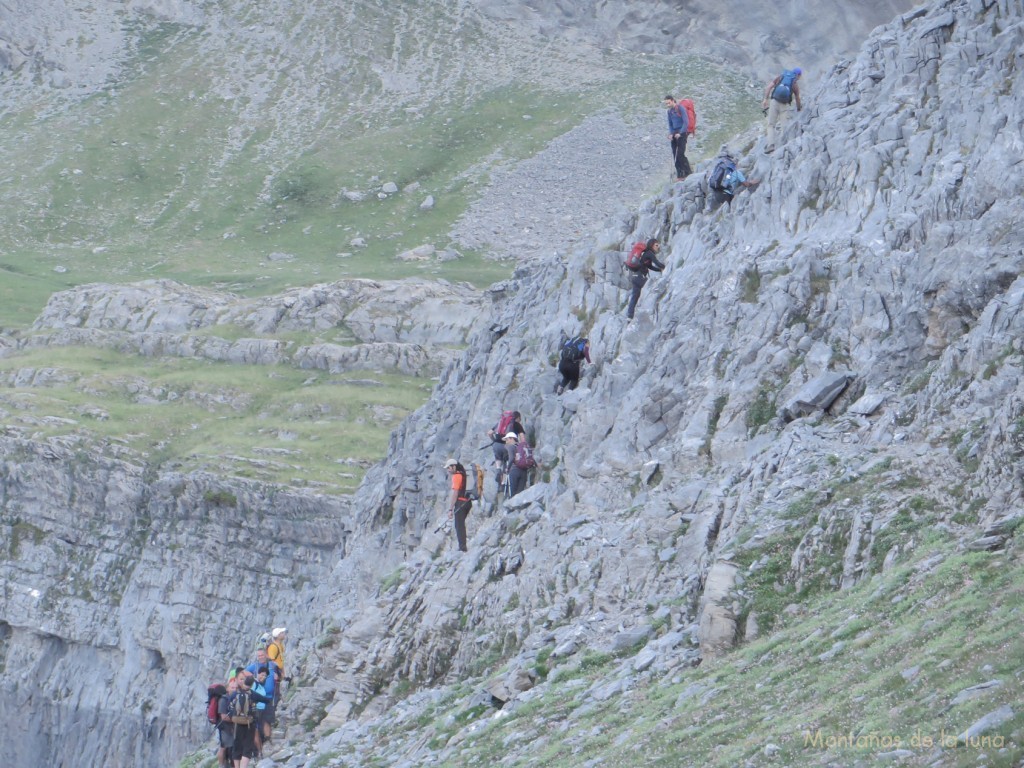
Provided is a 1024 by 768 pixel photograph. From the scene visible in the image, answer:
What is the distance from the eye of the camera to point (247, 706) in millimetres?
27953

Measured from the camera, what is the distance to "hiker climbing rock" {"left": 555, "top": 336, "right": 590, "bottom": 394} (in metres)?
36.7

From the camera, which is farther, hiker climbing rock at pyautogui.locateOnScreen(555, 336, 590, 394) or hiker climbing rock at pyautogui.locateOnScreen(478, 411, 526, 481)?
hiker climbing rock at pyautogui.locateOnScreen(555, 336, 590, 394)

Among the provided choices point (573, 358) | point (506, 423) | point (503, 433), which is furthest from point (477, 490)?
point (573, 358)

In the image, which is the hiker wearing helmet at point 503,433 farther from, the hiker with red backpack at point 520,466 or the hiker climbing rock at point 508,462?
the hiker with red backpack at point 520,466

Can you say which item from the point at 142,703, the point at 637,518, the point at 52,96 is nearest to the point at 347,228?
the point at 52,96

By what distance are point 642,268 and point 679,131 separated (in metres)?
6.12

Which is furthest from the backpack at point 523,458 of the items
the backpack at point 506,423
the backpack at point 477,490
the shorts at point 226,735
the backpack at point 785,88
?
the backpack at point 785,88

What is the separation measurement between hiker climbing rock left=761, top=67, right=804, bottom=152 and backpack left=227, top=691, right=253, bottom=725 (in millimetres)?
21061

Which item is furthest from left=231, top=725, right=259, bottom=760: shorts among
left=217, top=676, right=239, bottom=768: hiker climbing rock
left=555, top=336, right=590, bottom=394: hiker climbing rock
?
left=555, top=336, right=590, bottom=394: hiker climbing rock

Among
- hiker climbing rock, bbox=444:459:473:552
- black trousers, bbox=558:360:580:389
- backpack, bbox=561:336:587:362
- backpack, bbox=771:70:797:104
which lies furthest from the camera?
backpack, bbox=771:70:797:104

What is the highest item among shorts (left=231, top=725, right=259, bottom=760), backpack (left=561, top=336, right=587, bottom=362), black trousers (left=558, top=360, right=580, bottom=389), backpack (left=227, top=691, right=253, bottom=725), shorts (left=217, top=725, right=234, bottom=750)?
backpack (left=561, top=336, right=587, bottom=362)

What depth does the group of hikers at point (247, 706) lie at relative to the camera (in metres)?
27.9

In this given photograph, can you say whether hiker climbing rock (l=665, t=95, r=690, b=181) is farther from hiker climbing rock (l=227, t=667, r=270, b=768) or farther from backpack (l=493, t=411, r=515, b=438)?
hiker climbing rock (l=227, t=667, r=270, b=768)

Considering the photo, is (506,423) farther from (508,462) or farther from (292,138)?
(292,138)
